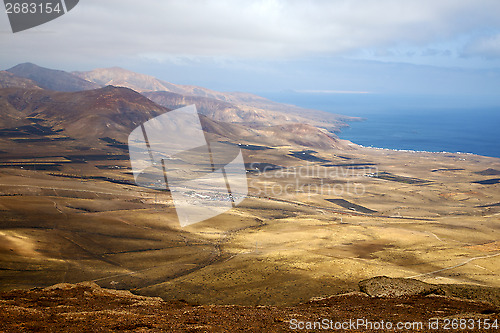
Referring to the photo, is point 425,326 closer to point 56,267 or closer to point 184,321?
point 184,321

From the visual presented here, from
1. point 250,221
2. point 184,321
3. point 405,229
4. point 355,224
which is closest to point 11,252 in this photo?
point 184,321

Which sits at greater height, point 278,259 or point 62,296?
point 62,296

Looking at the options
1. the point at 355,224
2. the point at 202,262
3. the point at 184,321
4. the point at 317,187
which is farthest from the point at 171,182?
the point at 184,321

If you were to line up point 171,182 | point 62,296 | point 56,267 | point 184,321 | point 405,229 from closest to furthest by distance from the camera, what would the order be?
point 184,321 < point 62,296 < point 56,267 < point 405,229 < point 171,182

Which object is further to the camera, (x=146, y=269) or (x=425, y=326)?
(x=146, y=269)

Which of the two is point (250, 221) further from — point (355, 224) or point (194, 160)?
point (194, 160)

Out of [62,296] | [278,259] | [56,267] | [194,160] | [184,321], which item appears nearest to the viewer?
[184,321]
